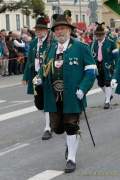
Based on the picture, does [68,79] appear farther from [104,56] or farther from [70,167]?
[104,56]

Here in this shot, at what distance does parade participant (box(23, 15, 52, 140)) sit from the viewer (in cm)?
965

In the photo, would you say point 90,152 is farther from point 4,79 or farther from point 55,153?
point 4,79

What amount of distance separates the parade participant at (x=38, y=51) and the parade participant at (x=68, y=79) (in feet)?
6.58

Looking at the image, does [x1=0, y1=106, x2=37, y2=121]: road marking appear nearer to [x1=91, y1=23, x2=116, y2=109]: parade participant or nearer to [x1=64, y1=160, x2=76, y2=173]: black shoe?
[x1=91, y1=23, x2=116, y2=109]: parade participant

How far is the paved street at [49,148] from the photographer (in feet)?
24.6

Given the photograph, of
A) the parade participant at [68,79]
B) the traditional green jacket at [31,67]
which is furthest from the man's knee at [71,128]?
the traditional green jacket at [31,67]

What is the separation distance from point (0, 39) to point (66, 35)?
1518 cm

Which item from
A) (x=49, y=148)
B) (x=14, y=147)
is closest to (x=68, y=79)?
(x=49, y=148)

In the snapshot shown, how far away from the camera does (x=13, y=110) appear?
1337 centimetres

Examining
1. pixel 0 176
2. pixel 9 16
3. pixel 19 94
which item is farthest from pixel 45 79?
pixel 9 16

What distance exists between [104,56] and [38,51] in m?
3.16

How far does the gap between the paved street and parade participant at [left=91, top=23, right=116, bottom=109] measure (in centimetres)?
53

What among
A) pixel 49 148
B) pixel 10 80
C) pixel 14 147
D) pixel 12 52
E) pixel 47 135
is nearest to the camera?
pixel 49 148

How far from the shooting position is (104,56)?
12688 mm
